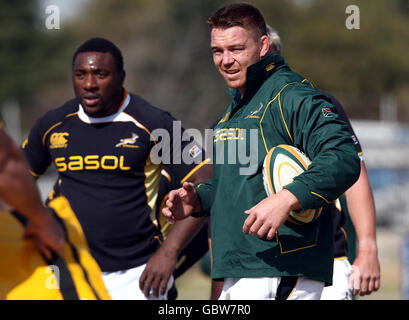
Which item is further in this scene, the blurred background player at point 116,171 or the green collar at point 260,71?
the blurred background player at point 116,171

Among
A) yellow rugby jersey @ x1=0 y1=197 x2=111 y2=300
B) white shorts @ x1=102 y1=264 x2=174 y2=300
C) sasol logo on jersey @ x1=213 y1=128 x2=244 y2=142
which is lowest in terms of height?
white shorts @ x1=102 y1=264 x2=174 y2=300

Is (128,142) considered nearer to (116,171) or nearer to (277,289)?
(116,171)

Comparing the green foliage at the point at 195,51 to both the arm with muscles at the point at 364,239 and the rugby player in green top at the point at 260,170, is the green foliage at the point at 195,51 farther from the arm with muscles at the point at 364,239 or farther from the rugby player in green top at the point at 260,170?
the rugby player in green top at the point at 260,170

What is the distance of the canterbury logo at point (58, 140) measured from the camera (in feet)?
18.6

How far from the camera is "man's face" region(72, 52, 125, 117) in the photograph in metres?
5.59

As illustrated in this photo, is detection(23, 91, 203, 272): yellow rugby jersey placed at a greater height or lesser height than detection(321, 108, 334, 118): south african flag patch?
lesser

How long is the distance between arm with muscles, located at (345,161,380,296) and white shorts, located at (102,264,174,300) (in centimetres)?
144

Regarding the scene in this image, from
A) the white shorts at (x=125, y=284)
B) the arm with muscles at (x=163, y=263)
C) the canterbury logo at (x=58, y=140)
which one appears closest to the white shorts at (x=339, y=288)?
the arm with muscles at (x=163, y=263)

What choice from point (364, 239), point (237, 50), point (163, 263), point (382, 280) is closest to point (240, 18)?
point (237, 50)

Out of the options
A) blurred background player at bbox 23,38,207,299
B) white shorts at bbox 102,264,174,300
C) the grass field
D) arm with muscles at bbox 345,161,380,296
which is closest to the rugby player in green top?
arm with muscles at bbox 345,161,380,296

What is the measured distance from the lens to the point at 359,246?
499cm

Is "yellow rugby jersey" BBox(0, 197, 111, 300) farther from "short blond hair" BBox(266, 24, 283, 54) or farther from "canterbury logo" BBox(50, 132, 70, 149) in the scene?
"short blond hair" BBox(266, 24, 283, 54)
